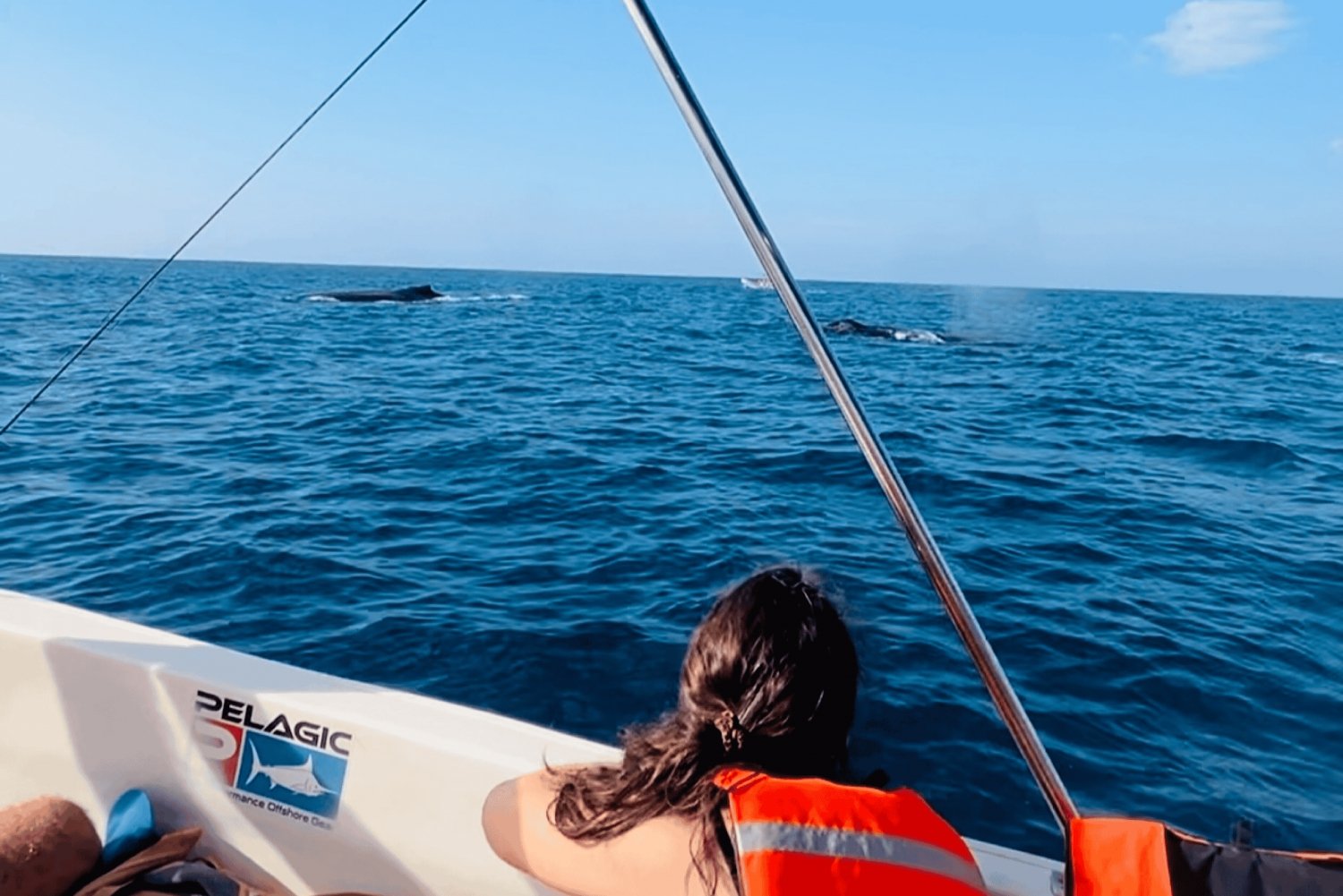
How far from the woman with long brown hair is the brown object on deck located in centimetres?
165

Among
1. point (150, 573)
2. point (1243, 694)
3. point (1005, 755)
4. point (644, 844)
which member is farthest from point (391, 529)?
point (644, 844)

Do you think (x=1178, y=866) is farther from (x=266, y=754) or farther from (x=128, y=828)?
(x=128, y=828)

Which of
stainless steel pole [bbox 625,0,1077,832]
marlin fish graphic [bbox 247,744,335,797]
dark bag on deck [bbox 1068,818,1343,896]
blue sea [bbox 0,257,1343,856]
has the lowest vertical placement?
blue sea [bbox 0,257,1343,856]

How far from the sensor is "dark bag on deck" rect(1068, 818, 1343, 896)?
175 cm

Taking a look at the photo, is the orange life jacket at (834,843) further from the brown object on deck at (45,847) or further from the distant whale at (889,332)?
the distant whale at (889,332)

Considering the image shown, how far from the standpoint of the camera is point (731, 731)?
1.87m

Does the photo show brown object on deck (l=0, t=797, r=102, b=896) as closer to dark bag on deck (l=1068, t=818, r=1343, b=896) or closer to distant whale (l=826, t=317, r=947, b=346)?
dark bag on deck (l=1068, t=818, r=1343, b=896)

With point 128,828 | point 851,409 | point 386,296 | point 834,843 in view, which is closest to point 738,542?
point 128,828

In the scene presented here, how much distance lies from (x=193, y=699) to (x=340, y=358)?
16691 mm

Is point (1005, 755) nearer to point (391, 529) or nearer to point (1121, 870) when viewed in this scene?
point (1121, 870)

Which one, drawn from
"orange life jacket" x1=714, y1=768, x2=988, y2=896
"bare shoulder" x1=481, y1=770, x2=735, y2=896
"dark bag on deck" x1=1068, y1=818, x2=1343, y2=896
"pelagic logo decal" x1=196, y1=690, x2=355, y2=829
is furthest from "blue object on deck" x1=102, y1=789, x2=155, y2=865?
"dark bag on deck" x1=1068, y1=818, x2=1343, y2=896

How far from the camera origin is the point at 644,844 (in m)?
1.87

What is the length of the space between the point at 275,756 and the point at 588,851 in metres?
1.56

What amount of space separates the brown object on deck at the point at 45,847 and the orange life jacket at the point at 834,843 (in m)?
2.10
